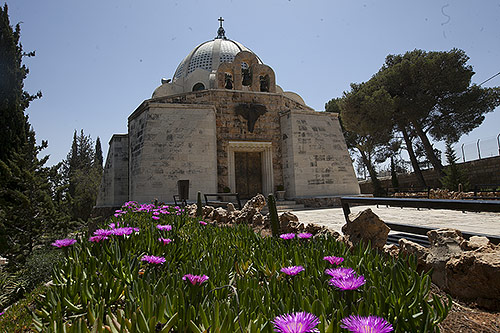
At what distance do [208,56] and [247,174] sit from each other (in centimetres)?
1146

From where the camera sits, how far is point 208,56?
21.1 meters

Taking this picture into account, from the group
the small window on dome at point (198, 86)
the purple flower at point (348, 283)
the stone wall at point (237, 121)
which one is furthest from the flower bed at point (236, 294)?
the small window on dome at point (198, 86)

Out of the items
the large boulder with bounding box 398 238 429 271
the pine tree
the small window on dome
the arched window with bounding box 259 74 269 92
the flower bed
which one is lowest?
the large boulder with bounding box 398 238 429 271

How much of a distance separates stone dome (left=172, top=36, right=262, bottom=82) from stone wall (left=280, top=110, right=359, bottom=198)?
9.05m

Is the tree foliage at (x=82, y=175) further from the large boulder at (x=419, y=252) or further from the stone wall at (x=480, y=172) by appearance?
the stone wall at (x=480, y=172)

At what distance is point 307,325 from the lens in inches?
31.6

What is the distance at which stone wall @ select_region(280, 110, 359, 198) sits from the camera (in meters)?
13.2

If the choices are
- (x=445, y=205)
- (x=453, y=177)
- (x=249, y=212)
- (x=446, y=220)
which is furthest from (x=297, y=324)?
(x=453, y=177)

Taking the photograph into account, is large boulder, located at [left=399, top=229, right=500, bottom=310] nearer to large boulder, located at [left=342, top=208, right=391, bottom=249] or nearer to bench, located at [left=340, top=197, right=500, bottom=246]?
bench, located at [left=340, top=197, right=500, bottom=246]

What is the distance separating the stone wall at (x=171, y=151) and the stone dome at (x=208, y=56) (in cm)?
863

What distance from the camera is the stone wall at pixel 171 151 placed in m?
11.6

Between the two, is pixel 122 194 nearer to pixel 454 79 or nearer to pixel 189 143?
pixel 189 143

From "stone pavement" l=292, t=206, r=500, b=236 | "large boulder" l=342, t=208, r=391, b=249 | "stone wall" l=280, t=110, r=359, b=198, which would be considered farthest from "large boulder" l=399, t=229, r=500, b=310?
"stone wall" l=280, t=110, r=359, b=198

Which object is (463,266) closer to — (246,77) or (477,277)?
(477,277)
